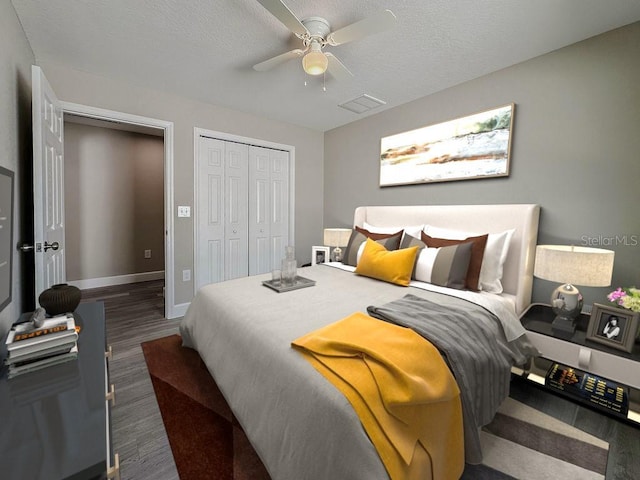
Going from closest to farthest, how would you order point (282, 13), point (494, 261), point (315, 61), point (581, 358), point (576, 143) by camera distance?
point (282, 13)
point (581, 358)
point (315, 61)
point (576, 143)
point (494, 261)

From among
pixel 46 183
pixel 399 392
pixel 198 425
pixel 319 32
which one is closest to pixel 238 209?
pixel 46 183

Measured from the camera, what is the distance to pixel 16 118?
6.14 feet

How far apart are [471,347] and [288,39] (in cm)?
237

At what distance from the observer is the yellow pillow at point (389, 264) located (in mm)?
2233

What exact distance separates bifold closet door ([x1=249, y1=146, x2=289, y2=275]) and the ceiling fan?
1.78 metres

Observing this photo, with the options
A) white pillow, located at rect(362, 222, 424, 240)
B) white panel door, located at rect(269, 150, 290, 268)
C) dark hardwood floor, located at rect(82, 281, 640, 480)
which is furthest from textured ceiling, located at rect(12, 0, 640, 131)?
dark hardwood floor, located at rect(82, 281, 640, 480)

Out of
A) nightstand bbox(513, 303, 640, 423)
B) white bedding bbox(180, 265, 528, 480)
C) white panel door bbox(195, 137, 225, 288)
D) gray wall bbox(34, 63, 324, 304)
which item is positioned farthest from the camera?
white panel door bbox(195, 137, 225, 288)

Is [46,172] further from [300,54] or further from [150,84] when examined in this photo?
[300,54]

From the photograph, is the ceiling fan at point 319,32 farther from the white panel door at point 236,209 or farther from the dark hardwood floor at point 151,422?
the dark hardwood floor at point 151,422

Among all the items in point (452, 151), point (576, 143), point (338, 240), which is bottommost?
point (338, 240)

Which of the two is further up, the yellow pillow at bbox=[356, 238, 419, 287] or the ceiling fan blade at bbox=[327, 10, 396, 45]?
the ceiling fan blade at bbox=[327, 10, 396, 45]

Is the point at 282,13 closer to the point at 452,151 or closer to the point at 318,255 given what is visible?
the point at 452,151

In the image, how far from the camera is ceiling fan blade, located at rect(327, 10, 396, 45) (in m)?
1.50

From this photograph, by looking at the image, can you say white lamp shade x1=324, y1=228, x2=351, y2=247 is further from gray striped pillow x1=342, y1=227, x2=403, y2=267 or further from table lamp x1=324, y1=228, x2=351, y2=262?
gray striped pillow x1=342, y1=227, x2=403, y2=267
